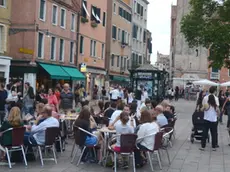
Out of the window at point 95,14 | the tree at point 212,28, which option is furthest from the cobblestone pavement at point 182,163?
the window at point 95,14

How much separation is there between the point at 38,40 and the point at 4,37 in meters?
3.49

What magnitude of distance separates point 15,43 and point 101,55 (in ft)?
52.9

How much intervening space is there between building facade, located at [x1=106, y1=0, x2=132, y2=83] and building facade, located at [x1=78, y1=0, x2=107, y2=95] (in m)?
2.95

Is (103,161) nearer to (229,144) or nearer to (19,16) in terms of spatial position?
(229,144)

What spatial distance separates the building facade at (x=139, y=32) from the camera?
60.2m

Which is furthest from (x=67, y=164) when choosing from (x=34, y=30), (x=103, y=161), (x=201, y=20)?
(x=201, y=20)

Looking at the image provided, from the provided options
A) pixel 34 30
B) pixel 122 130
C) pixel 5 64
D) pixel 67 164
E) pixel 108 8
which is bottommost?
pixel 67 164

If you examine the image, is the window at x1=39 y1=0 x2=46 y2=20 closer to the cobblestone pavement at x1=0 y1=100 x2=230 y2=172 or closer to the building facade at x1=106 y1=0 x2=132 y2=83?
the building facade at x1=106 y1=0 x2=132 y2=83

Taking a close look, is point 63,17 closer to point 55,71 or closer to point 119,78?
point 55,71

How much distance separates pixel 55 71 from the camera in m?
35.0

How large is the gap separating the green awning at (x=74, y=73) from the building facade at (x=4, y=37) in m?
7.23

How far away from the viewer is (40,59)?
33.9 m

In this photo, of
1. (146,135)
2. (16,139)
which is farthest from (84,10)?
(16,139)

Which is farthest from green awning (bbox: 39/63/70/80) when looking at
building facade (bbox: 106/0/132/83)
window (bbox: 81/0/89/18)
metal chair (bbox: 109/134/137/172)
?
metal chair (bbox: 109/134/137/172)
